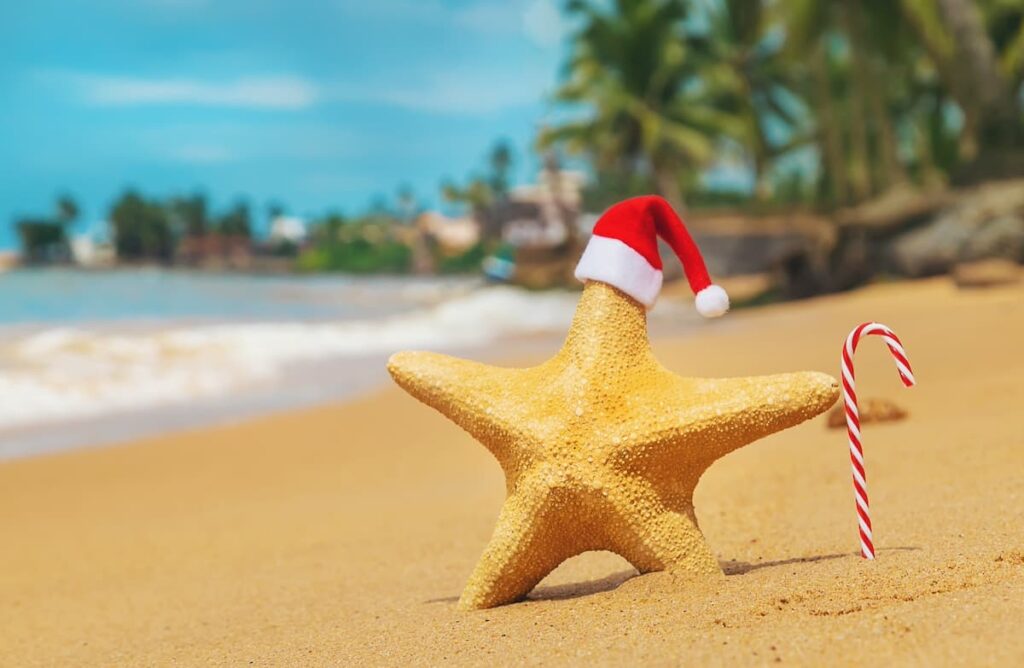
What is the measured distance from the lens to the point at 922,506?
4.46 m

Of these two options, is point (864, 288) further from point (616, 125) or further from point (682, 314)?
point (616, 125)

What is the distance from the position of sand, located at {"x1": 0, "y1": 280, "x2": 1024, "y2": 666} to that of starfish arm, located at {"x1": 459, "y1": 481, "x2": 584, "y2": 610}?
0.11 metres

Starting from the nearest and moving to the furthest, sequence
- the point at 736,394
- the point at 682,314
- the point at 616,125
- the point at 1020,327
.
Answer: the point at 736,394
the point at 1020,327
the point at 682,314
the point at 616,125

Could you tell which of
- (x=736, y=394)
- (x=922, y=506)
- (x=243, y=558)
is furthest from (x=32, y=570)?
(x=922, y=506)

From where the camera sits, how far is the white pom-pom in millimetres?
3580

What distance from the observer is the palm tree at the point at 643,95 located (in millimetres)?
38906

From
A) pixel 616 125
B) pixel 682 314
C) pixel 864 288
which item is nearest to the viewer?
pixel 864 288

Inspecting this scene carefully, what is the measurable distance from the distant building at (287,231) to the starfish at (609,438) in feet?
429

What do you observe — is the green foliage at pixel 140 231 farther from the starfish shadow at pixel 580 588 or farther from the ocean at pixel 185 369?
the starfish shadow at pixel 580 588

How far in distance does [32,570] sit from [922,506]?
15.4 feet

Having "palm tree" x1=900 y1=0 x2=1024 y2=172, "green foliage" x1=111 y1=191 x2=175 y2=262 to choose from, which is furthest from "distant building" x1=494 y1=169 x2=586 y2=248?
"green foliage" x1=111 y1=191 x2=175 y2=262

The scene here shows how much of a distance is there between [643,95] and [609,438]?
37976 mm

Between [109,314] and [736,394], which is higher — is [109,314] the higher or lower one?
the lower one

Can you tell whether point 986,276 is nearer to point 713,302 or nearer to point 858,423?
point 858,423
